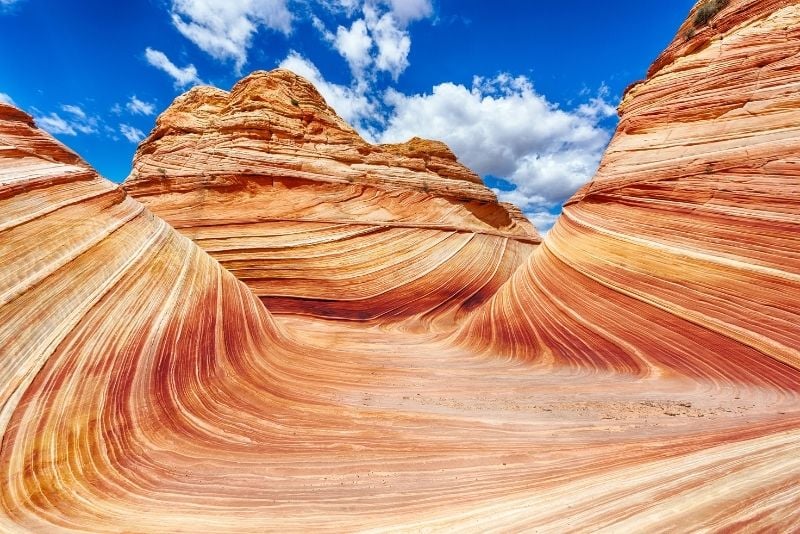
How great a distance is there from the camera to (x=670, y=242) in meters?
4.61

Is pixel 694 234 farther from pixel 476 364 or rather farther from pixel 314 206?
pixel 314 206

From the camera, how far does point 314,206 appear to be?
9.86 meters

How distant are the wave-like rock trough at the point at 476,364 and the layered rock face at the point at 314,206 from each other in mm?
971

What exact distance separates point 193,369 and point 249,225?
6082 mm

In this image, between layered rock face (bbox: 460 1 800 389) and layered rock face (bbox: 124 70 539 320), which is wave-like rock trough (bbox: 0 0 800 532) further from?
layered rock face (bbox: 124 70 539 320)

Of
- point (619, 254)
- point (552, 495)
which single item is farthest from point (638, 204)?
point (552, 495)

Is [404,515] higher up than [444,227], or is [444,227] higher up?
[444,227]

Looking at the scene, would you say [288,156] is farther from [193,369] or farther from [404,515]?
[404,515]

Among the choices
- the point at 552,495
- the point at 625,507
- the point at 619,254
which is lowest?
the point at 552,495

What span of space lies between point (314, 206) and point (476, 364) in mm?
6529

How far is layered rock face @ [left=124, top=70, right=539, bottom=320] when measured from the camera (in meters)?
8.71

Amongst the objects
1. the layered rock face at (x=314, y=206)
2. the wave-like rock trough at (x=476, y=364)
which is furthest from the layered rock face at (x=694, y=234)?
the layered rock face at (x=314, y=206)

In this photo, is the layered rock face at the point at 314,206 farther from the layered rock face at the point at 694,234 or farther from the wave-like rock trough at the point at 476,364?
the layered rock face at the point at 694,234

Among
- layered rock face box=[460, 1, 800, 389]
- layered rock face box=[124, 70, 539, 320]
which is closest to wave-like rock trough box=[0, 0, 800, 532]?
layered rock face box=[460, 1, 800, 389]
